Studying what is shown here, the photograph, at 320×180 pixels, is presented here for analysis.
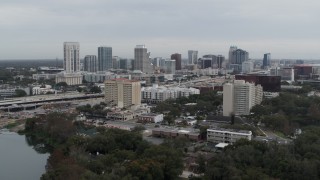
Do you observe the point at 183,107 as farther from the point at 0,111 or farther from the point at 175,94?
the point at 0,111

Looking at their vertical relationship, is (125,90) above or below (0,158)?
above

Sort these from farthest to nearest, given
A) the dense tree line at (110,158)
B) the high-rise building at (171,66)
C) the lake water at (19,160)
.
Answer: the high-rise building at (171,66) → the lake water at (19,160) → the dense tree line at (110,158)

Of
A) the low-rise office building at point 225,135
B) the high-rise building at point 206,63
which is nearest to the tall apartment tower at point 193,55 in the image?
the high-rise building at point 206,63

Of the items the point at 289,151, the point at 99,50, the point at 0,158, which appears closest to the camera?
the point at 289,151

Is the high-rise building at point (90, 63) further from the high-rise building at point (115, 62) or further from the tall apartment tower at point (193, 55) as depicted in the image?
the tall apartment tower at point (193, 55)

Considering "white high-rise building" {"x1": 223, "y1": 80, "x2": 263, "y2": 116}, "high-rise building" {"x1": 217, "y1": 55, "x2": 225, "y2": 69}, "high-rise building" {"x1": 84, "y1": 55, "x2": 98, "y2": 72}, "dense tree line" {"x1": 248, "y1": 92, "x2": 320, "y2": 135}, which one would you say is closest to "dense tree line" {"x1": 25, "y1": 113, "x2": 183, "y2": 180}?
"dense tree line" {"x1": 248, "y1": 92, "x2": 320, "y2": 135}

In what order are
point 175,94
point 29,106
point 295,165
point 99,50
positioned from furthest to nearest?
point 99,50 → point 175,94 → point 29,106 → point 295,165

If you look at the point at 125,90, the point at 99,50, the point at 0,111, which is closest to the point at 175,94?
the point at 125,90

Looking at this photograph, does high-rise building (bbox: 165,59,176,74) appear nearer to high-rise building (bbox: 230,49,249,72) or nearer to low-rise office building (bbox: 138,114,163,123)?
high-rise building (bbox: 230,49,249,72)
